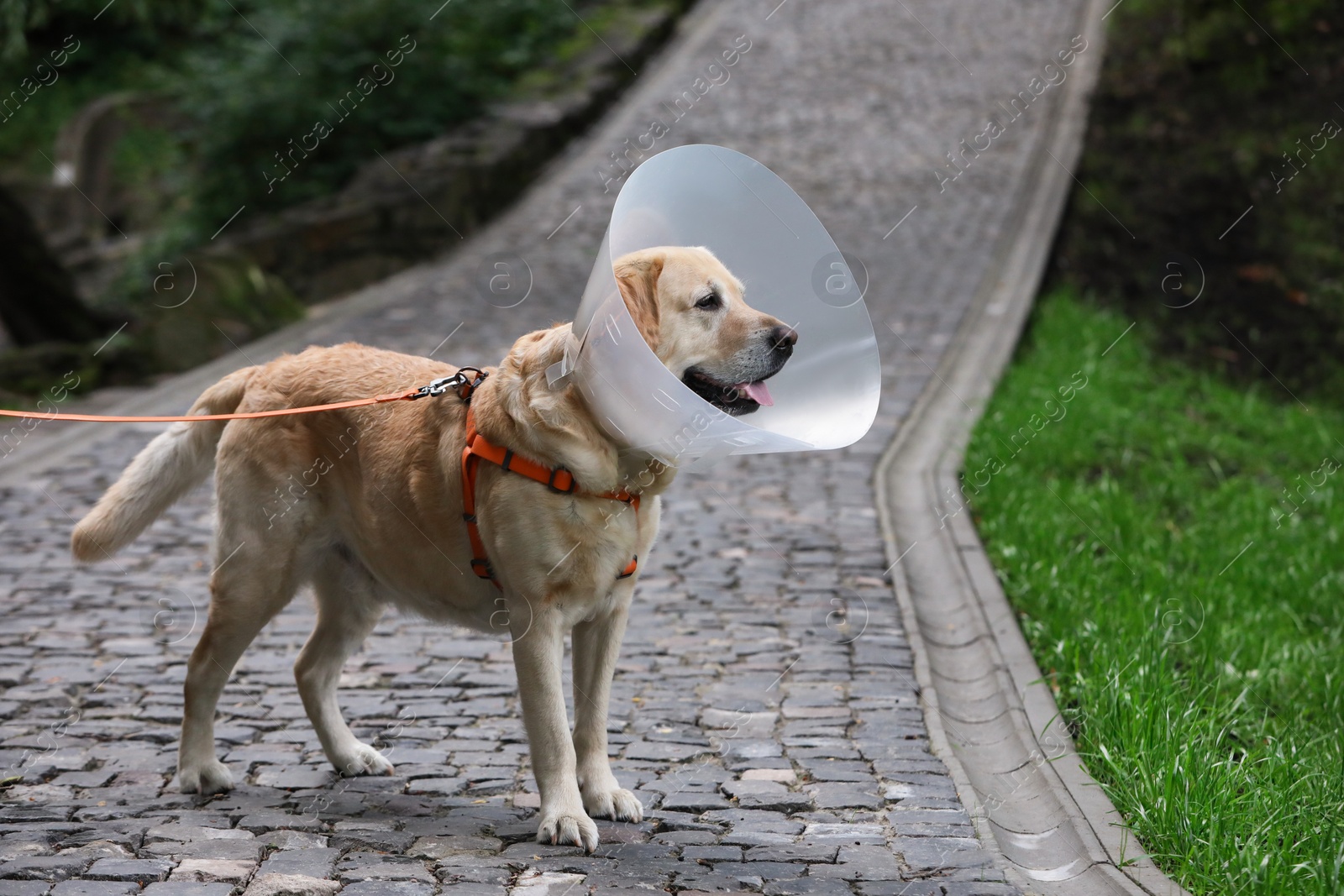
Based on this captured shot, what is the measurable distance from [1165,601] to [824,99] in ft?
44.3

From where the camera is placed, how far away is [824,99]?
60.6 feet

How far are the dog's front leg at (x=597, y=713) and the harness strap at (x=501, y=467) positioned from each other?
0.72 feet

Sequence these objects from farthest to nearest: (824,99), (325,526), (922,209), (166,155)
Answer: (166,155) < (824,99) < (922,209) < (325,526)

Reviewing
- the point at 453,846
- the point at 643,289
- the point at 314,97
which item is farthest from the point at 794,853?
the point at 314,97

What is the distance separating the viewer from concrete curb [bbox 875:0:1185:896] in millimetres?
3803

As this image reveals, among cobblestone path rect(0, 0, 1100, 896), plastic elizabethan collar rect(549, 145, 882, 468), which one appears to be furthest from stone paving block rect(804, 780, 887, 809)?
plastic elizabethan collar rect(549, 145, 882, 468)

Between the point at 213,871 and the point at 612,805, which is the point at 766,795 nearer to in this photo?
the point at 612,805

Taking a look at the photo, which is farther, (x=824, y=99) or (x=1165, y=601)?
(x=824, y=99)

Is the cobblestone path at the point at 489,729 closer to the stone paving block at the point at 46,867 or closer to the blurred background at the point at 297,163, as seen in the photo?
the stone paving block at the point at 46,867

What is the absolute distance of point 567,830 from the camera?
3.74 meters

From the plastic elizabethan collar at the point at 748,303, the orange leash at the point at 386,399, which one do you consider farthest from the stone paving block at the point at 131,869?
the plastic elizabethan collar at the point at 748,303

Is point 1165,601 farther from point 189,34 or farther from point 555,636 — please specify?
point 189,34

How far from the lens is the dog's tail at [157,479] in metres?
4.34

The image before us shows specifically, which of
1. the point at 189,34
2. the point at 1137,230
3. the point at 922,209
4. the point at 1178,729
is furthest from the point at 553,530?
the point at 189,34
